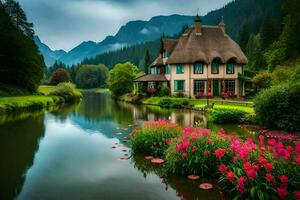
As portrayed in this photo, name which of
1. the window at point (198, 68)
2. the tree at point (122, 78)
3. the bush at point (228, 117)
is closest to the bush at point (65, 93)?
the tree at point (122, 78)

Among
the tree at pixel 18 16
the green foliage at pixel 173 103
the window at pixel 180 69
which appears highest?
the tree at pixel 18 16

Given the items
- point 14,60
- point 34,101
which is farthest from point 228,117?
point 14,60

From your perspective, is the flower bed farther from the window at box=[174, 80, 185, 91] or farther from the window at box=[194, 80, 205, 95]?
the window at box=[174, 80, 185, 91]

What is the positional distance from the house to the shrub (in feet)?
117

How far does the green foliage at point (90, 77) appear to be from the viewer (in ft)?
565

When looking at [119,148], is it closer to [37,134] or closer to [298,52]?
[37,134]

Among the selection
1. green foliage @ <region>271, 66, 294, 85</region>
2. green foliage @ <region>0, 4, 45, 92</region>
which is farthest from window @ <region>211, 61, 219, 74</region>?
green foliage @ <region>0, 4, 45, 92</region>

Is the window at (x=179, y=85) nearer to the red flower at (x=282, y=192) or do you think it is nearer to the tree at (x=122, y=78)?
the tree at (x=122, y=78)

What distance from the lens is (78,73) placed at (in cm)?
17412

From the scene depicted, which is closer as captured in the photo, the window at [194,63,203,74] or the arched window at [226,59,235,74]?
the window at [194,63,203,74]

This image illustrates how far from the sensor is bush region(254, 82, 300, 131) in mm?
19031

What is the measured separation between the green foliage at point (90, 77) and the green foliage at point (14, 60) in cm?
11379

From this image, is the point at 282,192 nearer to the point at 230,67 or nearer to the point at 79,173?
the point at 79,173

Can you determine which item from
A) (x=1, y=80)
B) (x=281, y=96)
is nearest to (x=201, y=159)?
(x=281, y=96)
